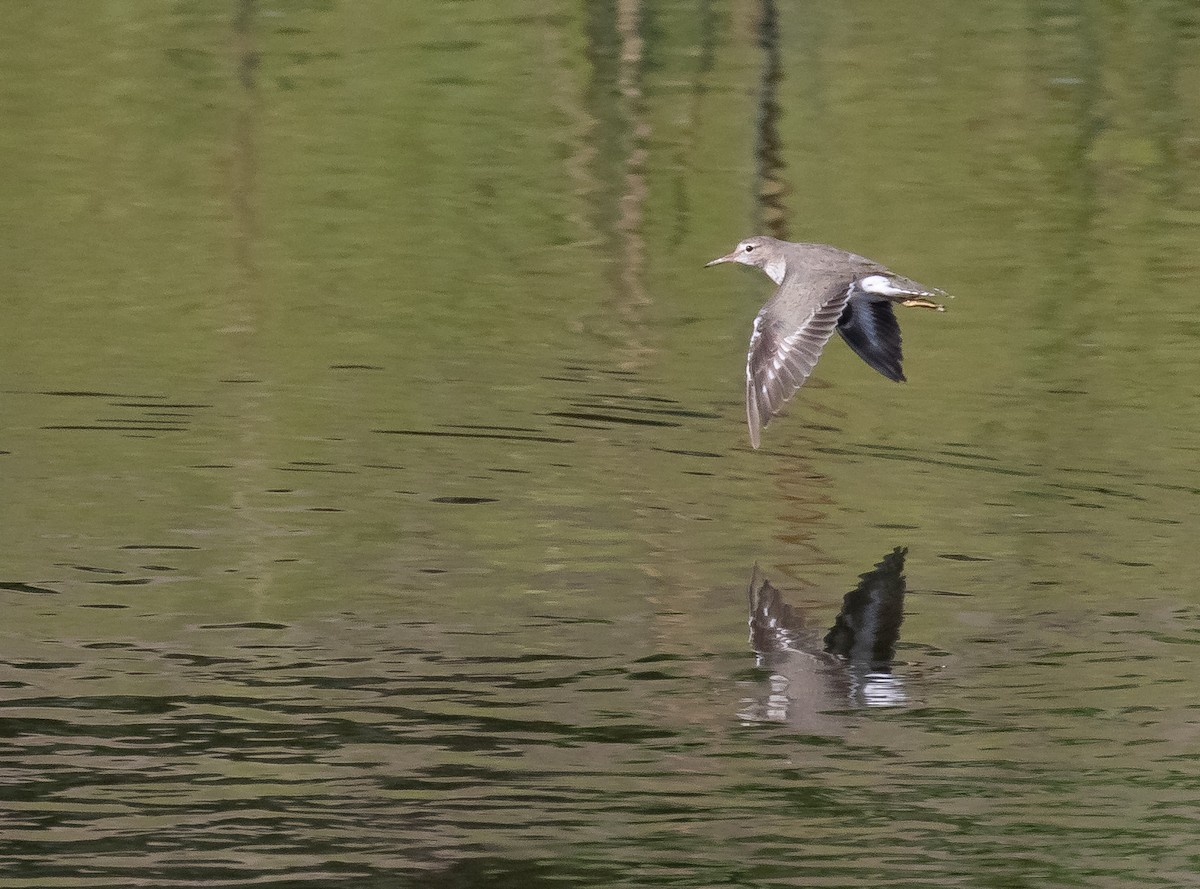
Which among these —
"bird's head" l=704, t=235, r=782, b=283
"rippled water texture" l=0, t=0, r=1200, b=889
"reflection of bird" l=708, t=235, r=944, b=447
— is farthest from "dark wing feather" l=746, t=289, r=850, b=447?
"bird's head" l=704, t=235, r=782, b=283

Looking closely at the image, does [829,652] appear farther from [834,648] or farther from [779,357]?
[779,357]

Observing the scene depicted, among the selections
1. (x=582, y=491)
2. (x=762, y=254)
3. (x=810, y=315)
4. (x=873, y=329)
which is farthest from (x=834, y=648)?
(x=762, y=254)

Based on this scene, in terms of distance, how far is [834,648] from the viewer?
9.29 m

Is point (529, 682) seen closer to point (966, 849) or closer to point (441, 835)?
point (441, 835)

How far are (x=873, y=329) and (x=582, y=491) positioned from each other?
1.70 metres

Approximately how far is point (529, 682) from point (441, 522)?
6.85 feet

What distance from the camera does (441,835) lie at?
7488 millimetres

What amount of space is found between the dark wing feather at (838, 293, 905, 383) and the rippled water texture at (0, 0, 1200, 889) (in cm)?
57

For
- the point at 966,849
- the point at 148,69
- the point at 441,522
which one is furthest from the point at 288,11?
the point at 966,849

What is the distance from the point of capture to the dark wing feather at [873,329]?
11.6 meters

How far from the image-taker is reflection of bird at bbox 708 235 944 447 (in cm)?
1031

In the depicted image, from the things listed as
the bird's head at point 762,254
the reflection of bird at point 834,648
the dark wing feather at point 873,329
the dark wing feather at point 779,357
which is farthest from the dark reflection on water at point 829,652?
the bird's head at point 762,254

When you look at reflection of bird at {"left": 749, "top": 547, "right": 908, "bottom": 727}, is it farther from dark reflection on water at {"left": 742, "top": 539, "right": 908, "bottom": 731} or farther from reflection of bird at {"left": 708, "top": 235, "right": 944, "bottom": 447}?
reflection of bird at {"left": 708, "top": 235, "right": 944, "bottom": 447}

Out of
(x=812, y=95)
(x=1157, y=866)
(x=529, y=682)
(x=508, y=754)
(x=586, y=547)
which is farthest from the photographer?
(x=812, y=95)
